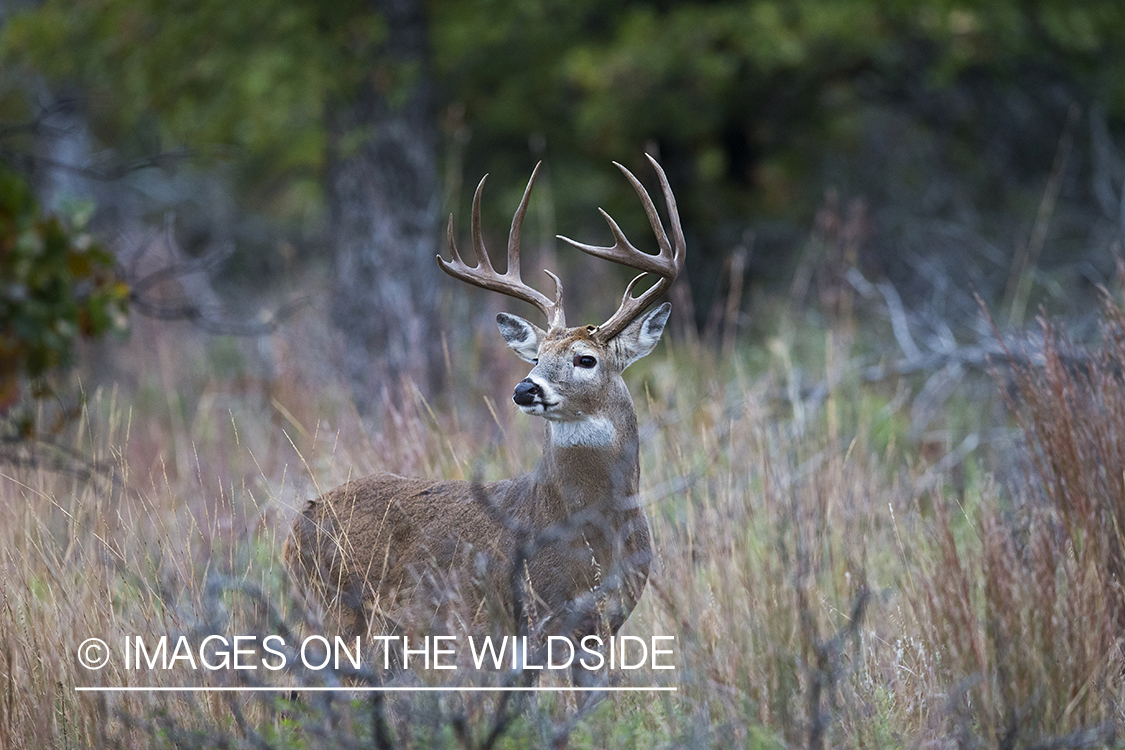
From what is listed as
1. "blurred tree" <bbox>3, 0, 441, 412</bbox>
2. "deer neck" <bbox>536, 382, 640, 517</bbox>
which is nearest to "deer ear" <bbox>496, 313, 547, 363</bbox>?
"deer neck" <bbox>536, 382, 640, 517</bbox>

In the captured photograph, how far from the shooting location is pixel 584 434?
369 centimetres

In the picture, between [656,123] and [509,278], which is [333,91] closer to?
[656,123]

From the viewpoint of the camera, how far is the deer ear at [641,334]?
397cm

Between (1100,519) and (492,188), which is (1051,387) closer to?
(1100,519)

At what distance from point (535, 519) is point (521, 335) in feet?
2.41

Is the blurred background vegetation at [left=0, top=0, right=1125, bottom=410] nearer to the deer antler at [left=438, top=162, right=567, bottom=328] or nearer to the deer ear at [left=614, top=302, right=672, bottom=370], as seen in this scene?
the deer antler at [left=438, top=162, right=567, bottom=328]

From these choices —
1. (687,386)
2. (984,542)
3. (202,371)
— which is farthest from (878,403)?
(202,371)

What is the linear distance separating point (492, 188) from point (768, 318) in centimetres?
290

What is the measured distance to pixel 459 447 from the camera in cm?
496

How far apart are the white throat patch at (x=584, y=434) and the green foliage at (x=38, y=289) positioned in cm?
241

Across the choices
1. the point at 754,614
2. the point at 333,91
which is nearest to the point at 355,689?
the point at 754,614

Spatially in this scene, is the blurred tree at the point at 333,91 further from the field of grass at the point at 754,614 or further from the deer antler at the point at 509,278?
the deer antler at the point at 509,278

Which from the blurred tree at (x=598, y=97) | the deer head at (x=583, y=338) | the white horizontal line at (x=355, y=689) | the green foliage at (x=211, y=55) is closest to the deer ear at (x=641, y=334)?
the deer head at (x=583, y=338)

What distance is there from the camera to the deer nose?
11.2 ft
